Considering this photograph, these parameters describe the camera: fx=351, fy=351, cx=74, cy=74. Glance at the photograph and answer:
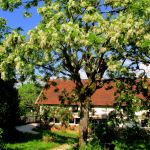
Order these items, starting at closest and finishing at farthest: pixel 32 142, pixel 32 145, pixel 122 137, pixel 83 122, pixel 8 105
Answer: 1. pixel 83 122
2. pixel 32 145
3. pixel 8 105
4. pixel 32 142
5. pixel 122 137

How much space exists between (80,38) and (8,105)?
1748 centimetres

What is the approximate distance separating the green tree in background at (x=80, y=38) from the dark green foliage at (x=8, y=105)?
1082cm

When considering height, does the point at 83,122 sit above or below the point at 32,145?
above

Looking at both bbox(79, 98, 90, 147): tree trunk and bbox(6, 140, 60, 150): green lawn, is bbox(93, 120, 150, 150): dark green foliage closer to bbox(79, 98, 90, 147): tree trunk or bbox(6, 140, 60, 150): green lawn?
bbox(79, 98, 90, 147): tree trunk

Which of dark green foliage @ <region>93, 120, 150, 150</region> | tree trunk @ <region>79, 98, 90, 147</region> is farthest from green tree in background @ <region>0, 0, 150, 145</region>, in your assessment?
dark green foliage @ <region>93, 120, 150, 150</region>

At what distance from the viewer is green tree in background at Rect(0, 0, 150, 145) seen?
20016 millimetres

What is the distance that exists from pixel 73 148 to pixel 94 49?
1088 centimetres

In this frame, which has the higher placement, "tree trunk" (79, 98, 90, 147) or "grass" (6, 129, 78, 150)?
"tree trunk" (79, 98, 90, 147)

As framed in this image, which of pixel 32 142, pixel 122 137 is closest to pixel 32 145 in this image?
Answer: pixel 32 142

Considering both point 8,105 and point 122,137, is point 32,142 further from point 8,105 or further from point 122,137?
point 122,137

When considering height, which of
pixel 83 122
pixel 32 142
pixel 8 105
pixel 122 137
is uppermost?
pixel 8 105

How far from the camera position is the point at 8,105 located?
115 feet

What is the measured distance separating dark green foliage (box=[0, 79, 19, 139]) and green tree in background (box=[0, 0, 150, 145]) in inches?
426

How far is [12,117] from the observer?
37844mm
